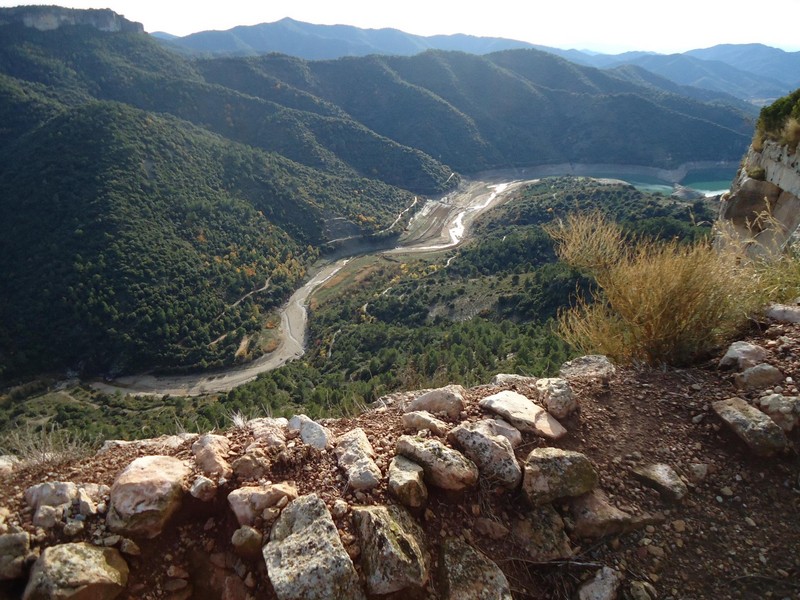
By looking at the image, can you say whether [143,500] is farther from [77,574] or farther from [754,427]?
[754,427]

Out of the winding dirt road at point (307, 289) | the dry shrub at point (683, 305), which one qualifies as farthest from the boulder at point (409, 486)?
the winding dirt road at point (307, 289)

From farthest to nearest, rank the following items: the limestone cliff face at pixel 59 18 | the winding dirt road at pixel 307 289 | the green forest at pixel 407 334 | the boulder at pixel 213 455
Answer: the limestone cliff face at pixel 59 18 → the winding dirt road at pixel 307 289 → the green forest at pixel 407 334 → the boulder at pixel 213 455

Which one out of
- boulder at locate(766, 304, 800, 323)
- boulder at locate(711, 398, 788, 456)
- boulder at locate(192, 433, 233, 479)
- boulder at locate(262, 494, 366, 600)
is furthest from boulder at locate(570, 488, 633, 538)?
boulder at locate(766, 304, 800, 323)

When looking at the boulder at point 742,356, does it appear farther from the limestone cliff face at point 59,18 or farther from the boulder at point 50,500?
the limestone cliff face at point 59,18

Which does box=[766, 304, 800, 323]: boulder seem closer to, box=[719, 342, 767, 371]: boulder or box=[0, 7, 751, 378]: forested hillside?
box=[719, 342, 767, 371]: boulder

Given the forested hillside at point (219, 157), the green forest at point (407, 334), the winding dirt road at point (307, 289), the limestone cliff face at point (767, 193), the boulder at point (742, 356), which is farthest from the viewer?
the forested hillside at point (219, 157)

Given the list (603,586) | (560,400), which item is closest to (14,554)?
(603,586)
